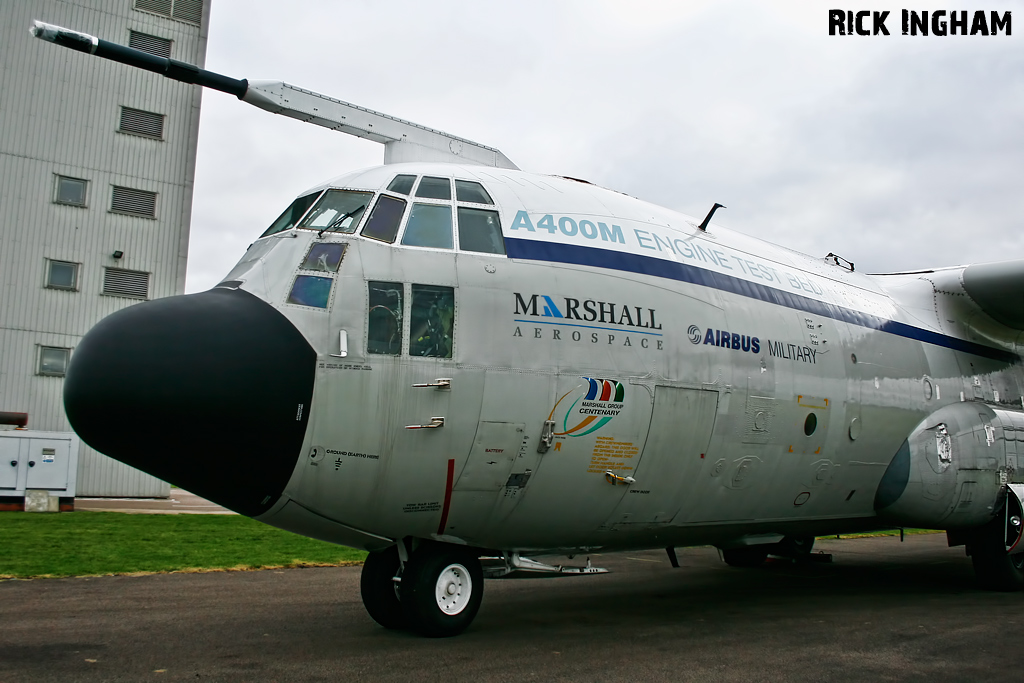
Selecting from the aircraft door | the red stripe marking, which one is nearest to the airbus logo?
the aircraft door

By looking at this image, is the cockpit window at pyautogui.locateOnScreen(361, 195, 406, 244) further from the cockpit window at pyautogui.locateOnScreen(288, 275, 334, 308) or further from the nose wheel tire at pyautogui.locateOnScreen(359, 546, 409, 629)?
the nose wheel tire at pyautogui.locateOnScreen(359, 546, 409, 629)

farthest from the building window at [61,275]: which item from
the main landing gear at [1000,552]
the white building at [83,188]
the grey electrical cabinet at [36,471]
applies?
the main landing gear at [1000,552]

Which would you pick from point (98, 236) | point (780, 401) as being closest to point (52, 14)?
point (98, 236)

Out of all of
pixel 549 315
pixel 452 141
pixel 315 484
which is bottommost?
pixel 315 484

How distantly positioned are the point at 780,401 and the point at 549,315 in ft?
10.3

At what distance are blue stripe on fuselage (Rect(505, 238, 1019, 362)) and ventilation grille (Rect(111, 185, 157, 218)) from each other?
23.9 metres

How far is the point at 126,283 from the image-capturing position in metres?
27.2

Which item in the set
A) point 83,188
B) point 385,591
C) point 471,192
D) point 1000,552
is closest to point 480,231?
point 471,192

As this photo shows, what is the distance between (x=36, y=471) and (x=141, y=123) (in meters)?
12.9

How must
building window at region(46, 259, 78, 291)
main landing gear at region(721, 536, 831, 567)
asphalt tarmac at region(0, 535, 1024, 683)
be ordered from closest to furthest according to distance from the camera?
asphalt tarmac at region(0, 535, 1024, 683)
main landing gear at region(721, 536, 831, 567)
building window at region(46, 259, 78, 291)

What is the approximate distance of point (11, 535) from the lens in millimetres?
14375

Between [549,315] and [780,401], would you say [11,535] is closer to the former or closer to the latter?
[549,315]

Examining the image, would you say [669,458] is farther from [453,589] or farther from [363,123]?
[363,123]

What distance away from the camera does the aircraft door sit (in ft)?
25.6
